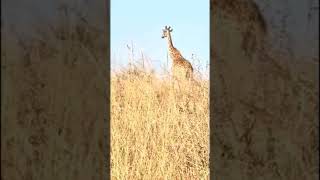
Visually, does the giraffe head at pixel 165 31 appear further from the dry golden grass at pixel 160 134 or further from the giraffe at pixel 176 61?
the dry golden grass at pixel 160 134

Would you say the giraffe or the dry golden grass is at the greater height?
the giraffe

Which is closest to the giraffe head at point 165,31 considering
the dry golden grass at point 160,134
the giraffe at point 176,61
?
the giraffe at point 176,61

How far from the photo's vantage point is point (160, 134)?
324 cm

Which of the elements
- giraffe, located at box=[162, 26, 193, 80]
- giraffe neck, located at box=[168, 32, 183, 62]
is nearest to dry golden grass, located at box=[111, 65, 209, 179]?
giraffe, located at box=[162, 26, 193, 80]

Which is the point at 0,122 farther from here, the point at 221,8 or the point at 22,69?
the point at 221,8

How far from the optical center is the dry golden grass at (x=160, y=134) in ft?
9.82

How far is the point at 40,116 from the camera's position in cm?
88

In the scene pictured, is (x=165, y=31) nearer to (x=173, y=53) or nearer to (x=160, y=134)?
(x=173, y=53)

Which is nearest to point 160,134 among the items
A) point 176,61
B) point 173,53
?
point 176,61

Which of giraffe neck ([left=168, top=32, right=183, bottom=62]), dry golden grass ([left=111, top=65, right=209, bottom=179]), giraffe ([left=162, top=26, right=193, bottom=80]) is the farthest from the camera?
giraffe neck ([left=168, top=32, right=183, bottom=62])

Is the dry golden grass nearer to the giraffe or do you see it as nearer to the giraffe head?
the giraffe

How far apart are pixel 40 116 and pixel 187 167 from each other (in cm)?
232

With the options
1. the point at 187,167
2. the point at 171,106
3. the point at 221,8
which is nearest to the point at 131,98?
the point at 171,106

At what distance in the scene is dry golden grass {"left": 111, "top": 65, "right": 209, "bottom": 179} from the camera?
118 inches
